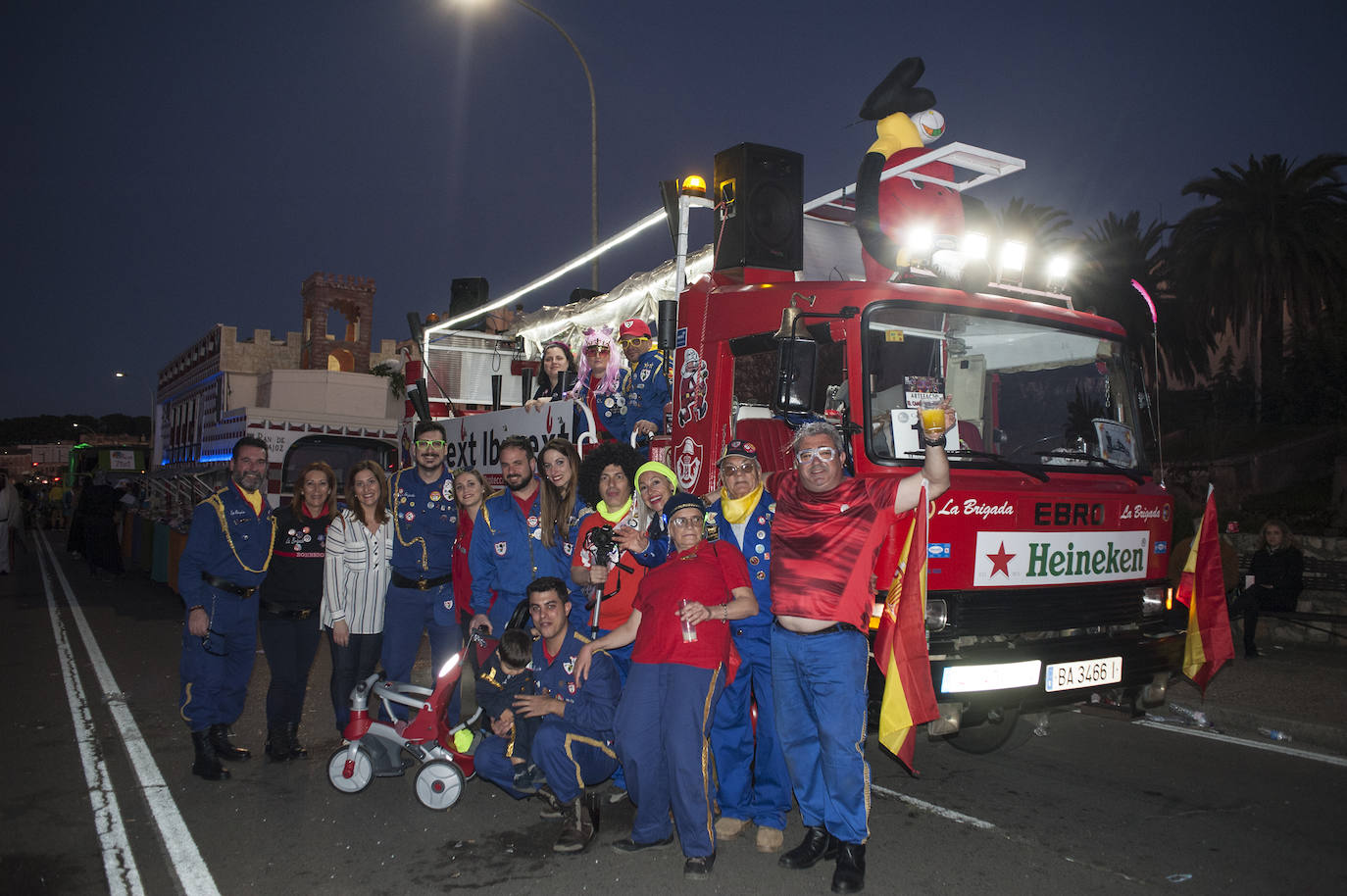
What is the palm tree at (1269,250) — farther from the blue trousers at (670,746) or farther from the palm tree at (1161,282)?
the blue trousers at (670,746)

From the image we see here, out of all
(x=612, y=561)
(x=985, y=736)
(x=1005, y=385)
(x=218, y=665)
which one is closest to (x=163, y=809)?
(x=218, y=665)

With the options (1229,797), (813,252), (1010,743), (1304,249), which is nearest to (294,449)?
(813,252)

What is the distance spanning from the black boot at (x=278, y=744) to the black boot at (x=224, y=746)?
0.14 metres

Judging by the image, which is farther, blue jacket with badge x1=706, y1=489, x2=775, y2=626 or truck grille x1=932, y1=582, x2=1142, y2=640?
truck grille x1=932, y1=582, x2=1142, y2=640

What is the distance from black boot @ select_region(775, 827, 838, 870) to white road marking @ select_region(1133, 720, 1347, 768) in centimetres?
379

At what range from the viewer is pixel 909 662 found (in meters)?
4.36

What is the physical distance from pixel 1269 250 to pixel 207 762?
24.3 metres

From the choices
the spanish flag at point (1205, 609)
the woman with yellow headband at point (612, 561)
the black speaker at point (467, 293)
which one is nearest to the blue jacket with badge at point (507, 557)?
the woman with yellow headband at point (612, 561)

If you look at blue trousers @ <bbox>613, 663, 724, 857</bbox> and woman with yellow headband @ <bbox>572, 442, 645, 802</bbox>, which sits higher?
woman with yellow headband @ <bbox>572, 442, 645, 802</bbox>

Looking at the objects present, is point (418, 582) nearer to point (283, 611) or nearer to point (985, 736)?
point (283, 611)

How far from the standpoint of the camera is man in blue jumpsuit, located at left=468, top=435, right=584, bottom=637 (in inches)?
213

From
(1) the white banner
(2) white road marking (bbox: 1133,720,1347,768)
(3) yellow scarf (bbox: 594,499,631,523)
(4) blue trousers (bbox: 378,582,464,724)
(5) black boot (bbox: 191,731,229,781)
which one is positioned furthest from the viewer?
(1) the white banner

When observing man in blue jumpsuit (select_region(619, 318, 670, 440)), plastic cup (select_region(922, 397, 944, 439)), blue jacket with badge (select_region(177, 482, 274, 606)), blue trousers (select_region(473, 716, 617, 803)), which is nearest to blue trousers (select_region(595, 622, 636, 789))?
blue trousers (select_region(473, 716, 617, 803))

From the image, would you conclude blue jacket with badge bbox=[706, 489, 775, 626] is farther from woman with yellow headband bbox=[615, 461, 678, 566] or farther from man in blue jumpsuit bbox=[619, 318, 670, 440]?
man in blue jumpsuit bbox=[619, 318, 670, 440]
